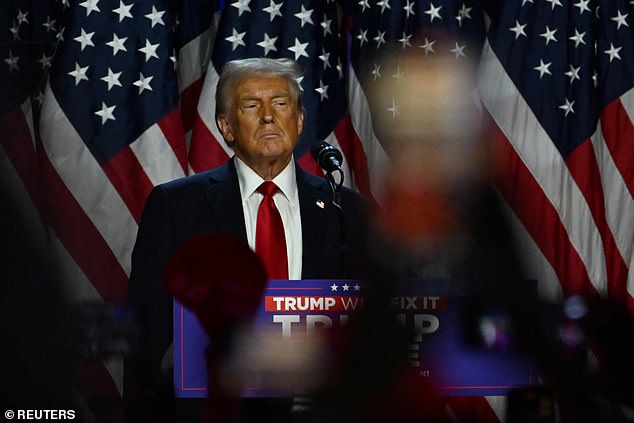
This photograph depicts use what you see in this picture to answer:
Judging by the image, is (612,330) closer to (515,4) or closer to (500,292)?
(500,292)

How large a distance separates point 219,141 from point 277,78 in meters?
0.84

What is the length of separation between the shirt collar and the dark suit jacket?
0.01 meters

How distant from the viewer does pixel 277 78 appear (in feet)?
6.48

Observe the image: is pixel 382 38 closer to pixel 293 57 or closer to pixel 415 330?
pixel 293 57

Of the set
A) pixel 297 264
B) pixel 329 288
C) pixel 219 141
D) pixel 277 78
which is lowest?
pixel 329 288

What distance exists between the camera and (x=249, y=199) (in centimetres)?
192

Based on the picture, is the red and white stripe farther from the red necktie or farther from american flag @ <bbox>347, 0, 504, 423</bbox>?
the red necktie

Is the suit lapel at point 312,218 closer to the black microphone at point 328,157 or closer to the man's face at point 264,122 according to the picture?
the man's face at point 264,122

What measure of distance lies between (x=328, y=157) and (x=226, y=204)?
323mm

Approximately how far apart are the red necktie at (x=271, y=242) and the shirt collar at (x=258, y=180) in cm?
5

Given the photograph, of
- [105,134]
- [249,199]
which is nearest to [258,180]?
[249,199]

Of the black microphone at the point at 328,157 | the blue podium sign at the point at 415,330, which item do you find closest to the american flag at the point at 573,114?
the black microphone at the point at 328,157

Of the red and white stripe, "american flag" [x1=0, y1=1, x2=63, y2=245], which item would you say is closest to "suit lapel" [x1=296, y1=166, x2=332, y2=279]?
the red and white stripe

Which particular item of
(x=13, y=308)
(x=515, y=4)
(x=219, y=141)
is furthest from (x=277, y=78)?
(x=13, y=308)
